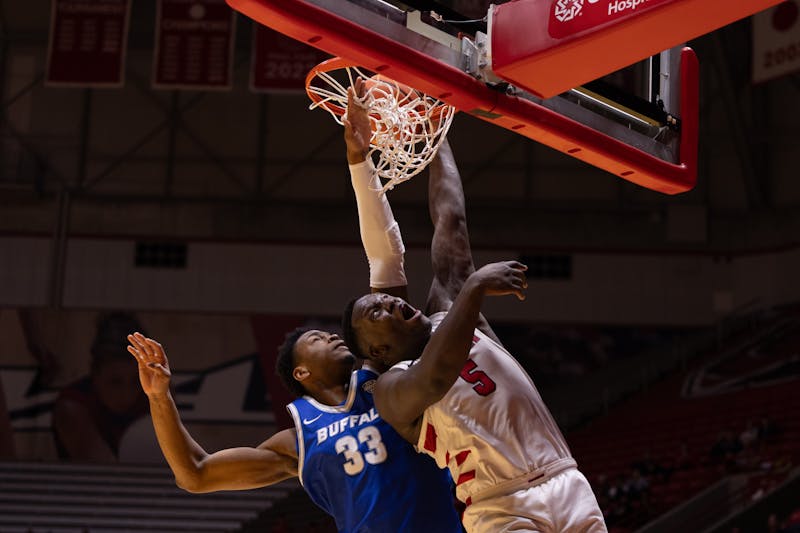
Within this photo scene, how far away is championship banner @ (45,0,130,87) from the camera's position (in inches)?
579

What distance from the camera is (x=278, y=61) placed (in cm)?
1452

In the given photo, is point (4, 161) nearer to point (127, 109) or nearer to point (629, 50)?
point (127, 109)

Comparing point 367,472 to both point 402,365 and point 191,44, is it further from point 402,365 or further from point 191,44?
point 191,44

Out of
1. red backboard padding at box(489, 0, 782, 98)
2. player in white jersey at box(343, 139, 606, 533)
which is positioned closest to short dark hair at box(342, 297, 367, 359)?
player in white jersey at box(343, 139, 606, 533)

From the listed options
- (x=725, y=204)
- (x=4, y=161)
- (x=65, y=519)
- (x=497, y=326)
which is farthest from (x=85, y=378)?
(x=725, y=204)

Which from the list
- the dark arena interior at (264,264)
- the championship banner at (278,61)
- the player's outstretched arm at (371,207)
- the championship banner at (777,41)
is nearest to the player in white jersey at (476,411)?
the player's outstretched arm at (371,207)

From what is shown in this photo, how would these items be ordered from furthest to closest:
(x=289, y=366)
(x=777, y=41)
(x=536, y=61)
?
(x=777, y=41)
(x=289, y=366)
(x=536, y=61)

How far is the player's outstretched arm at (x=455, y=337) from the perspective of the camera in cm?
351

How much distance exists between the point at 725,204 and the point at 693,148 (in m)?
15.0

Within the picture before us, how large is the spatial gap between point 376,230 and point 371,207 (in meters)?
0.10

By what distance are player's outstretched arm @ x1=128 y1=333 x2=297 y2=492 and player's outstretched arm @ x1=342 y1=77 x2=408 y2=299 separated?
2.52 ft

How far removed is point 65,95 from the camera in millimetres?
19328

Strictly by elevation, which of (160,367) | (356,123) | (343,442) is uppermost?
(356,123)

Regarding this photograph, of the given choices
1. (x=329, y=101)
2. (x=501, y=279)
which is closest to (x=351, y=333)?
(x=501, y=279)
